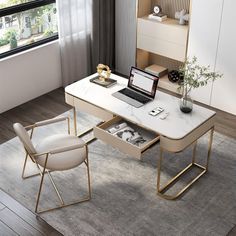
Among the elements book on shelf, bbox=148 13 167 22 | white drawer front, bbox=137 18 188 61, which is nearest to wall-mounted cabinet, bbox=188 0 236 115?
white drawer front, bbox=137 18 188 61

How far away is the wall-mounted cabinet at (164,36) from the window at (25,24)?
103cm

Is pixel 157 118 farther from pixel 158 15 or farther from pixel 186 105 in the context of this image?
pixel 158 15

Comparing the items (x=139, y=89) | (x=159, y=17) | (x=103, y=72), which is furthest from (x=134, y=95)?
(x=159, y=17)

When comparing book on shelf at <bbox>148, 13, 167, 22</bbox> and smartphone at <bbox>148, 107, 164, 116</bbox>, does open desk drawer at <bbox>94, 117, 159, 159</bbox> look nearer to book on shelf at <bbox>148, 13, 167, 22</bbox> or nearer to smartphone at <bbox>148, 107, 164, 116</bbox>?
smartphone at <bbox>148, 107, 164, 116</bbox>

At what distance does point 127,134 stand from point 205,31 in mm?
1673

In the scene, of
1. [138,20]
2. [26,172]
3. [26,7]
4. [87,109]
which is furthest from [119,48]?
[26,172]

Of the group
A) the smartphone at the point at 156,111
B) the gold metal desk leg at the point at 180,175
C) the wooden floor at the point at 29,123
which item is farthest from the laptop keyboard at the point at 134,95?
Result: the wooden floor at the point at 29,123

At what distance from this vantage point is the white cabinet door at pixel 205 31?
14.8 feet

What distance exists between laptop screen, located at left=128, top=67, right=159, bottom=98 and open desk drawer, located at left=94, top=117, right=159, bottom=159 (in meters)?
0.33

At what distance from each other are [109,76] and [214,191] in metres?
1.42

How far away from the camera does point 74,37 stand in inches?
205

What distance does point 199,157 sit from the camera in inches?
164

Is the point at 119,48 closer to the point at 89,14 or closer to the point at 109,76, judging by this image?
the point at 89,14

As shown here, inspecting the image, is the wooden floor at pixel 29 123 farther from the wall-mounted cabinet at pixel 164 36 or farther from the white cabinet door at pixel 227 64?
the wall-mounted cabinet at pixel 164 36
